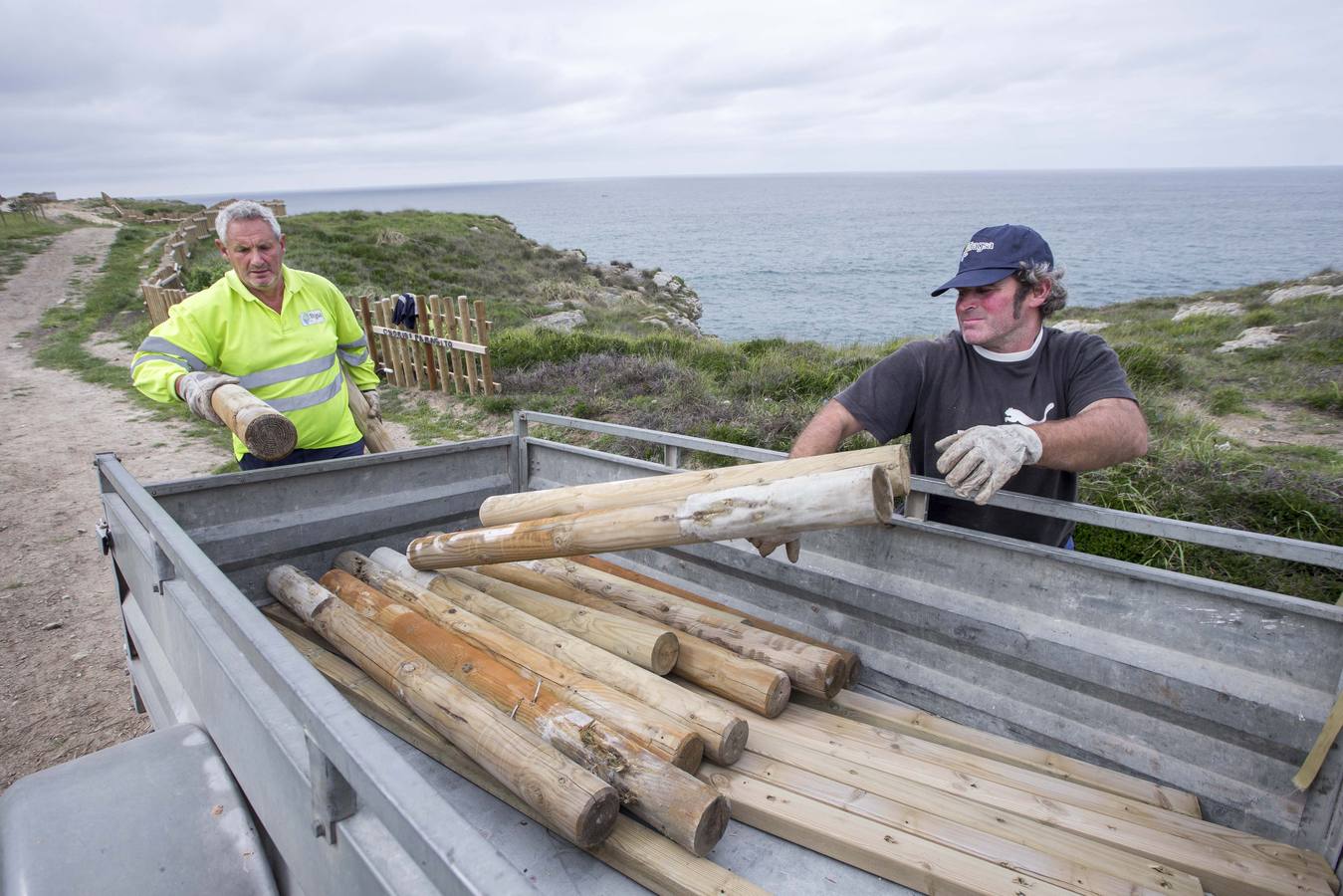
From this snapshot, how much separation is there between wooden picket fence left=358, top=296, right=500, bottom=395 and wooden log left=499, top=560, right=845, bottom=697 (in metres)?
8.01

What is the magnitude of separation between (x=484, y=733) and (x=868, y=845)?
1.16 m

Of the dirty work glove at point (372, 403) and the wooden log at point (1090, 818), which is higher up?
the dirty work glove at point (372, 403)

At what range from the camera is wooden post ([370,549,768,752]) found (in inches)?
94.5

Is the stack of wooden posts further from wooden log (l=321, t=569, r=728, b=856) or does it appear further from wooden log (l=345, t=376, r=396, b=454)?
wooden log (l=345, t=376, r=396, b=454)

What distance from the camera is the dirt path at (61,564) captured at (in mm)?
4219

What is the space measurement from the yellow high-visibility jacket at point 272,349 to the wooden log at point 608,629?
1.48m

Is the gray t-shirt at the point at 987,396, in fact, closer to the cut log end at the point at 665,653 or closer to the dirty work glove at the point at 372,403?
the cut log end at the point at 665,653

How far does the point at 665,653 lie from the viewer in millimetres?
2764

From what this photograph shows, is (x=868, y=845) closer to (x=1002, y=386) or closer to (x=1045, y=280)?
(x=1002, y=386)

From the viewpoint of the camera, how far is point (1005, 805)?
2.29 meters

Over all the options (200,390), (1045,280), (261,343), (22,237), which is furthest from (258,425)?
(22,237)

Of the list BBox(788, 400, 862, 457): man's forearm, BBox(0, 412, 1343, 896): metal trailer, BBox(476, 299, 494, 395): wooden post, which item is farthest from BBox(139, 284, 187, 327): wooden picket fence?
BBox(788, 400, 862, 457): man's forearm

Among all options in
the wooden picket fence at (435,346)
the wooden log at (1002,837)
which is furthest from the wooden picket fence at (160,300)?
the wooden log at (1002,837)

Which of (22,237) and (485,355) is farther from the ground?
(22,237)
